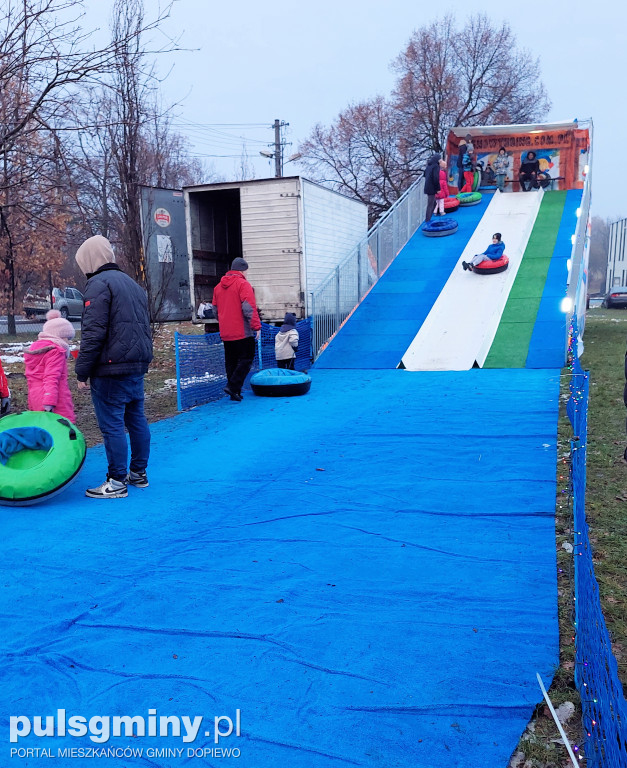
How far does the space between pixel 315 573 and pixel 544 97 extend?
37842 millimetres

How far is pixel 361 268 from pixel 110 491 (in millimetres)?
11516

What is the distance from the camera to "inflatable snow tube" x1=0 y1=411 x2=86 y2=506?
5.34 metres

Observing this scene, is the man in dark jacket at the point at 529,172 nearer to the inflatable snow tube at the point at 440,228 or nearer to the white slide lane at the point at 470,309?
the white slide lane at the point at 470,309

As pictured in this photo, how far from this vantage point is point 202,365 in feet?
34.1

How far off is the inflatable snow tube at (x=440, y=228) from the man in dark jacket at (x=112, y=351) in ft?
48.3

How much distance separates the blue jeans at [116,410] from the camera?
18.4 feet

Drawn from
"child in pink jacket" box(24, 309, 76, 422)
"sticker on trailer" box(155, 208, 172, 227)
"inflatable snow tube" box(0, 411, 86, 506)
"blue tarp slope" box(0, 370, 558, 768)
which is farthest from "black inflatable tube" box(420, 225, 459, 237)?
"inflatable snow tube" box(0, 411, 86, 506)

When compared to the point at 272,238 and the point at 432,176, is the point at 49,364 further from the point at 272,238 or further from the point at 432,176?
the point at 432,176

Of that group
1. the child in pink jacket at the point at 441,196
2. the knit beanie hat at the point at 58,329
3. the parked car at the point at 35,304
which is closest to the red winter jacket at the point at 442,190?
the child in pink jacket at the point at 441,196

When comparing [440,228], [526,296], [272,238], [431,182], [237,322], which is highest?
[431,182]

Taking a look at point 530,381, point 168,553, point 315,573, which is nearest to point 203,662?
point 315,573

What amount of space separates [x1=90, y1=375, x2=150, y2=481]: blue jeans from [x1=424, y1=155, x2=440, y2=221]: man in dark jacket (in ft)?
51.3

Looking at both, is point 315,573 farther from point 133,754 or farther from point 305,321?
point 305,321

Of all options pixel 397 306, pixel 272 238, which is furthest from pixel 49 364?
pixel 397 306
